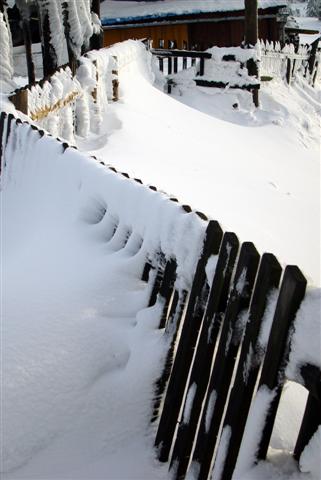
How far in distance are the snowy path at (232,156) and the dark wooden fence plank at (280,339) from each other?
1.36 metres

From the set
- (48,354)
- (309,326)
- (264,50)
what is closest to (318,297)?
(309,326)

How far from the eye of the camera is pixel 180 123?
1156cm

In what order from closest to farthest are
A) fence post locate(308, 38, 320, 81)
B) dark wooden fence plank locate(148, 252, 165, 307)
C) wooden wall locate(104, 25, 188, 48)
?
1. dark wooden fence plank locate(148, 252, 165, 307)
2. fence post locate(308, 38, 320, 81)
3. wooden wall locate(104, 25, 188, 48)

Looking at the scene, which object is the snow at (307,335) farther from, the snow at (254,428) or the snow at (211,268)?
the snow at (211,268)

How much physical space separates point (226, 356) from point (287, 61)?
18.7m

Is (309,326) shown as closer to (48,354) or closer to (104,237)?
(48,354)

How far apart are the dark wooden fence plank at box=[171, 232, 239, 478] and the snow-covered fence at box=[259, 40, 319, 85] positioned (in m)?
15.2

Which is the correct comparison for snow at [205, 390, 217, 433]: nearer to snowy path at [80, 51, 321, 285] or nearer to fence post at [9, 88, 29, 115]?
snowy path at [80, 51, 321, 285]

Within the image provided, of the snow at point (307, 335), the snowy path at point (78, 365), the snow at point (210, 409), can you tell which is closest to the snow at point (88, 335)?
the snowy path at point (78, 365)

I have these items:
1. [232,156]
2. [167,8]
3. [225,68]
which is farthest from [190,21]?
[232,156]

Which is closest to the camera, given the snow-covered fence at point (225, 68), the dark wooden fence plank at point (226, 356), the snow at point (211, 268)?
the dark wooden fence plank at point (226, 356)

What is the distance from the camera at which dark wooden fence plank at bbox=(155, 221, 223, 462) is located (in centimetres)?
219

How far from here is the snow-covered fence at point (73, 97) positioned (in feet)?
20.6

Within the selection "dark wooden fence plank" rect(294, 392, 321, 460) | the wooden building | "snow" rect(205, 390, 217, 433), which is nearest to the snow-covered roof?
the wooden building
